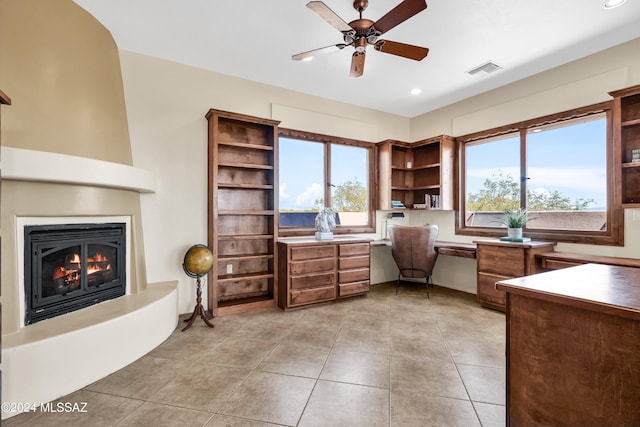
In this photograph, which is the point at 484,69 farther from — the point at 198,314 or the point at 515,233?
the point at 198,314

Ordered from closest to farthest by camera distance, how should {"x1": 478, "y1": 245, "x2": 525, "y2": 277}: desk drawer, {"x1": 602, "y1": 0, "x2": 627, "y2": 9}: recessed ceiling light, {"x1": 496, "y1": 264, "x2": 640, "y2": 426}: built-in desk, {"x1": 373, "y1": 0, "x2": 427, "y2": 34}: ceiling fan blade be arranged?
{"x1": 496, "y1": 264, "x2": 640, "y2": 426}: built-in desk, {"x1": 373, "y1": 0, "x2": 427, "y2": 34}: ceiling fan blade, {"x1": 602, "y1": 0, "x2": 627, "y2": 9}: recessed ceiling light, {"x1": 478, "y1": 245, "x2": 525, "y2": 277}: desk drawer

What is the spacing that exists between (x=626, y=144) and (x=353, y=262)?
10.5 feet

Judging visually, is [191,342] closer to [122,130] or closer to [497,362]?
[122,130]

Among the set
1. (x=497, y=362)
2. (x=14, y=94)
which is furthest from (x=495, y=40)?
(x=14, y=94)

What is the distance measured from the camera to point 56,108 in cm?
223

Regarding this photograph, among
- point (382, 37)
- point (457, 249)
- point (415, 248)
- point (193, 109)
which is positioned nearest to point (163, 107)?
point (193, 109)

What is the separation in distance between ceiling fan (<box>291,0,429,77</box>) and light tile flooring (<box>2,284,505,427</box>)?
260cm

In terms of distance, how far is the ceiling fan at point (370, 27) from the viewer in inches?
79.1

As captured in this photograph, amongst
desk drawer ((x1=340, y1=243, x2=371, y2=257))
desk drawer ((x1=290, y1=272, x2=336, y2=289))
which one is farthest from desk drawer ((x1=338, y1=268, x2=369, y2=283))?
desk drawer ((x1=340, y1=243, x2=371, y2=257))

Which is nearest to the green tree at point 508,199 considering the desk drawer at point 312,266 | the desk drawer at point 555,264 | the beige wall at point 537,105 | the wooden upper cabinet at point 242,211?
the beige wall at point 537,105

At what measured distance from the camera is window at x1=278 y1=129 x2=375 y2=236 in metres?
4.14

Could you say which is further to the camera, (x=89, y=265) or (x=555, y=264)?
(x=555, y=264)

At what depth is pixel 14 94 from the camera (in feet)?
6.50

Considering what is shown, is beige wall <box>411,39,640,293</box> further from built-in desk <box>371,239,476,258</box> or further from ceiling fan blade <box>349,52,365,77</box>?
ceiling fan blade <box>349,52,365,77</box>
